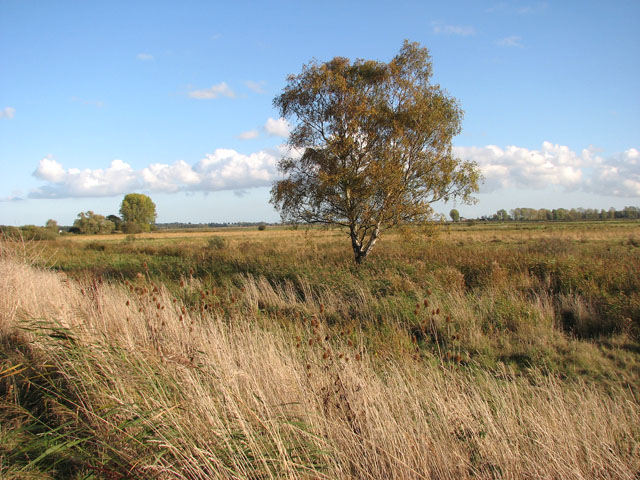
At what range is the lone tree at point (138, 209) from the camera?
115 m

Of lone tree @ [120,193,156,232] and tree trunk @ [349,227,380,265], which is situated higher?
lone tree @ [120,193,156,232]

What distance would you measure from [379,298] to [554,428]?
21.2ft

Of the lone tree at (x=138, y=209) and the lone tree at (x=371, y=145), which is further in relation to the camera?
the lone tree at (x=138, y=209)

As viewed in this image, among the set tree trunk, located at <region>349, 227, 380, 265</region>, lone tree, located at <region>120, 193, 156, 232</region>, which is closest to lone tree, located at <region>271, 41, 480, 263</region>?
tree trunk, located at <region>349, 227, 380, 265</region>

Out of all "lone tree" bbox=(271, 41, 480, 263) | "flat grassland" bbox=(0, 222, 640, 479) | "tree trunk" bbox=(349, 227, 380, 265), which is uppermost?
"lone tree" bbox=(271, 41, 480, 263)

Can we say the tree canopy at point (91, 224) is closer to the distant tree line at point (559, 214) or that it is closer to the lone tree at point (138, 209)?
the lone tree at point (138, 209)

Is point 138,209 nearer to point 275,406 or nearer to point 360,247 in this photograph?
point 360,247

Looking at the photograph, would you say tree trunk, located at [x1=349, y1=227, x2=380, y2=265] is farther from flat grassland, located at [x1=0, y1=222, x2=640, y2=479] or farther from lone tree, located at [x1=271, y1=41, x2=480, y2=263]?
flat grassland, located at [x1=0, y1=222, x2=640, y2=479]

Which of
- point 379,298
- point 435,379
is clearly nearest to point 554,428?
point 435,379

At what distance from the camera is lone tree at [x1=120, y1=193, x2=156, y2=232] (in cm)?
11538

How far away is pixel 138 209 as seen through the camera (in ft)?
385

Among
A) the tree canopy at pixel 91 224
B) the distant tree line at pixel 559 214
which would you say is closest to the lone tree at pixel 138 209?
the tree canopy at pixel 91 224

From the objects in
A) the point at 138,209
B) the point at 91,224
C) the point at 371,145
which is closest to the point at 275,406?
the point at 371,145

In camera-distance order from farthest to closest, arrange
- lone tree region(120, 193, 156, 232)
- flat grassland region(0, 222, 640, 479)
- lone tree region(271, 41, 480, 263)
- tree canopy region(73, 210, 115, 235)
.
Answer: lone tree region(120, 193, 156, 232), tree canopy region(73, 210, 115, 235), lone tree region(271, 41, 480, 263), flat grassland region(0, 222, 640, 479)
